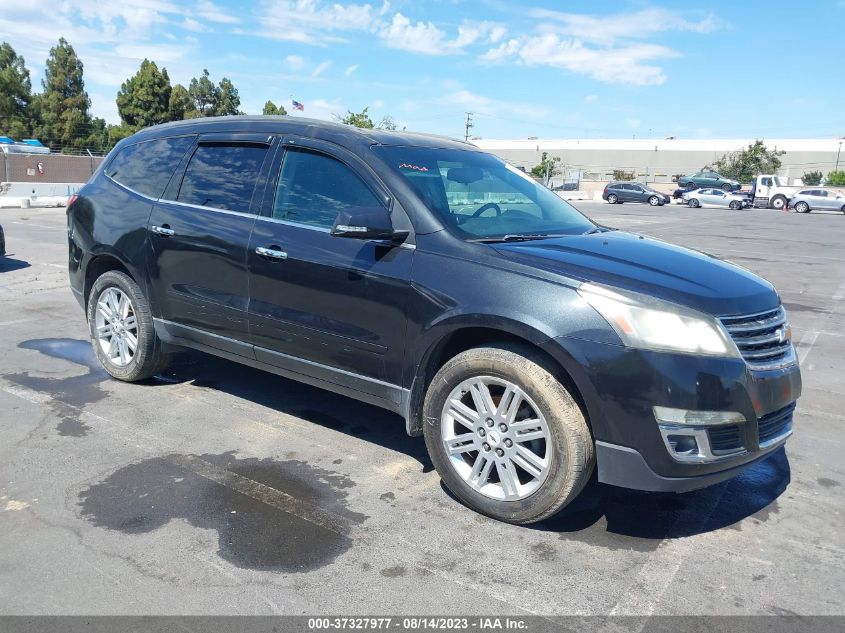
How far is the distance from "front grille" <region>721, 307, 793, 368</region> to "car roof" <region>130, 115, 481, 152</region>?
216cm

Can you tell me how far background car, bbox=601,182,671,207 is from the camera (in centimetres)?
4769

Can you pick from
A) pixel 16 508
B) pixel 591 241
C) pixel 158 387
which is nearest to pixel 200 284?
pixel 158 387

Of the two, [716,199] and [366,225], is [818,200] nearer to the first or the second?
[716,199]

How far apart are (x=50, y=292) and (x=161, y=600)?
298 inches

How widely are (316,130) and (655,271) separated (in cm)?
214

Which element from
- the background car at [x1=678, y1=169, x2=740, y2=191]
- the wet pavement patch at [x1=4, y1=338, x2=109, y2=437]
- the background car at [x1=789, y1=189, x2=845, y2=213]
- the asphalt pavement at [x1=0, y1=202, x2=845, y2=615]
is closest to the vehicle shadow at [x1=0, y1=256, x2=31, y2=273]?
the wet pavement patch at [x1=4, y1=338, x2=109, y2=437]

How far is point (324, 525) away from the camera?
3.47 metres

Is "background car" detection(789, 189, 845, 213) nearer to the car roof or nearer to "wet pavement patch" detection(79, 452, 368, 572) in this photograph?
the car roof

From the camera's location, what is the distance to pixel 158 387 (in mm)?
5520

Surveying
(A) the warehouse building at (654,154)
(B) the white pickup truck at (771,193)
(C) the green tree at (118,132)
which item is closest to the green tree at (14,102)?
(C) the green tree at (118,132)

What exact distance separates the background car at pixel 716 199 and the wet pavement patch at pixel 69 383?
4466 centimetres

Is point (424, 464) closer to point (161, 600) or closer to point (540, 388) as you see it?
point (540, 388)

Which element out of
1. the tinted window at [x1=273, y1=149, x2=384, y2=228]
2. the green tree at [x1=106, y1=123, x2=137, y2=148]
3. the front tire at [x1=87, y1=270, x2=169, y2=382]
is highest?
the green tree at [x1=106, y1=123, x2=137, y2=148]

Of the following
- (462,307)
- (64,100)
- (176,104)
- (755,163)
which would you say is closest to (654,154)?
(755,163)
